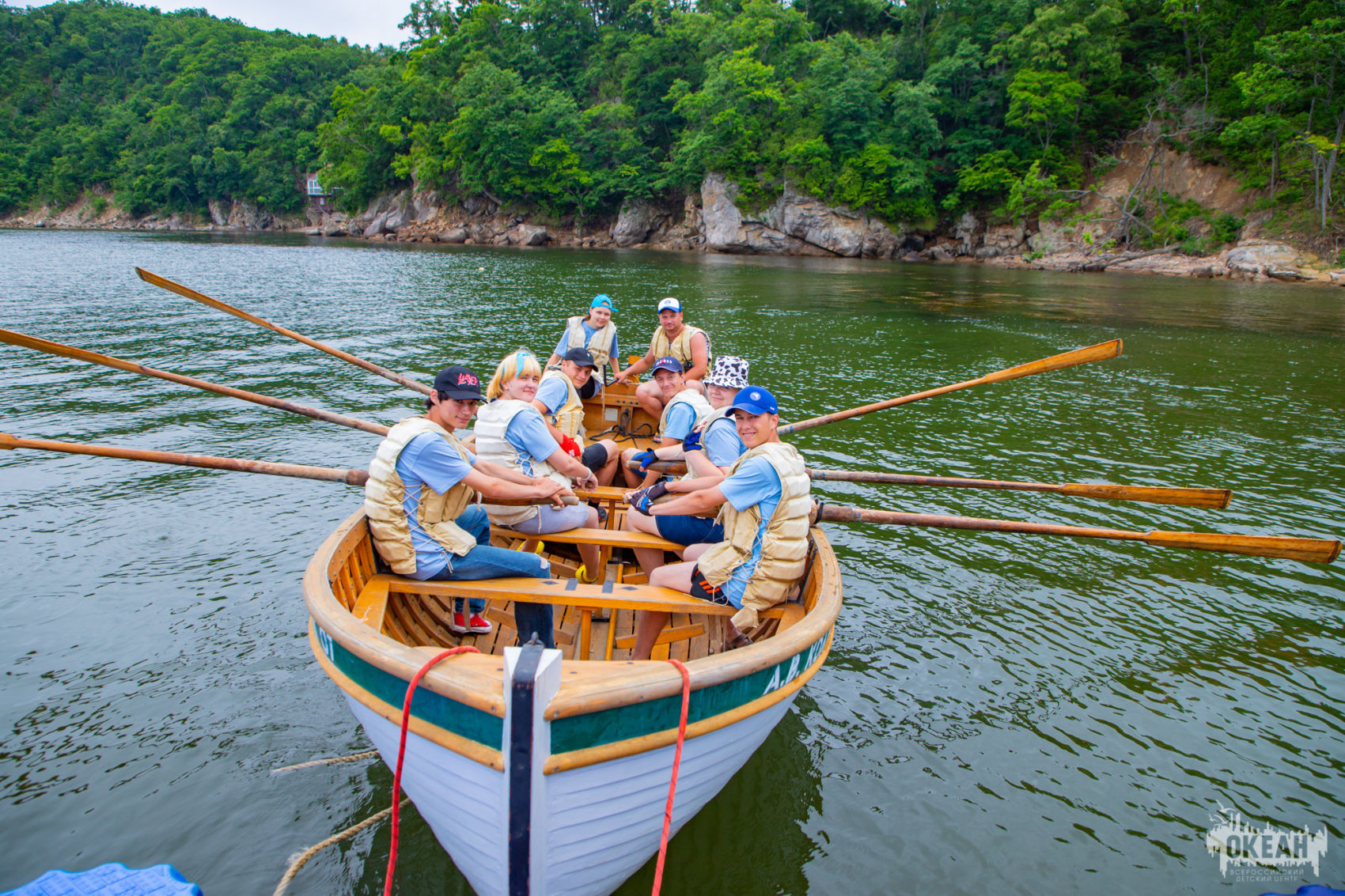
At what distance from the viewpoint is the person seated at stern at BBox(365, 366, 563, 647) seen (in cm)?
449

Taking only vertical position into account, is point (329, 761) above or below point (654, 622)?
below

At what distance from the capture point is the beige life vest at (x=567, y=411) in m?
7.18

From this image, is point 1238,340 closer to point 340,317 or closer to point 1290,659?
point 1290,659

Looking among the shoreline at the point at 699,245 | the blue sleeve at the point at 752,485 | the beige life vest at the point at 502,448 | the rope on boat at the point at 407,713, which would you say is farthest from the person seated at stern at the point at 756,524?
the shoreline at the point at 699,245

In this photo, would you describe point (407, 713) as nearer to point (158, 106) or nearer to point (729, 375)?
point (729, 375)

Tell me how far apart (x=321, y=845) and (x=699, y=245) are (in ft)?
192

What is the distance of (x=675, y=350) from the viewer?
9.95 m

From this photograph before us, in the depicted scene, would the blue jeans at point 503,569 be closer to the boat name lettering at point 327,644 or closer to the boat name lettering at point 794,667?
the boat name lettering at point 327,644

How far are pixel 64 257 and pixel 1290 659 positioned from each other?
4885cm

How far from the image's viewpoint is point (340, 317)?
22219mm

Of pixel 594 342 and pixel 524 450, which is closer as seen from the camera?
pixel 524 450

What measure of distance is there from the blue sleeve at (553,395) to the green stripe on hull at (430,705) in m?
3.76

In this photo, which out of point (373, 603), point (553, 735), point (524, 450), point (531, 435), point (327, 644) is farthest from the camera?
point (524, 450)

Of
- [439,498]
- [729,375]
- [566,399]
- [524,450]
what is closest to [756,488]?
[729,375]
